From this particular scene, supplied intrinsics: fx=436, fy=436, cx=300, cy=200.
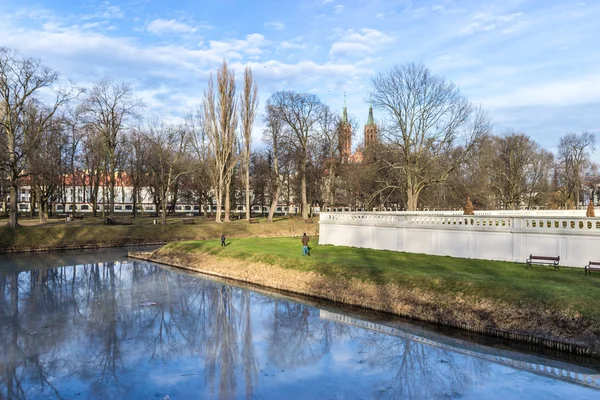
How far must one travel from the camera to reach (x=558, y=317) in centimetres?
1280

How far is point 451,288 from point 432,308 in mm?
1021

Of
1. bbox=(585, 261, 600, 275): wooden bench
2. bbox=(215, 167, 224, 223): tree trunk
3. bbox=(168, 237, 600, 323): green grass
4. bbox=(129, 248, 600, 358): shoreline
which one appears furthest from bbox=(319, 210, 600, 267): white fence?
bbox=(215, 167, 224, 223): tree trunk

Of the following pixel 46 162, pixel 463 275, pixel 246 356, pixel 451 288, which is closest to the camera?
pixel 246 356

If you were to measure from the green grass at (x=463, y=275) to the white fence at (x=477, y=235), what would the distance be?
2.74 feet

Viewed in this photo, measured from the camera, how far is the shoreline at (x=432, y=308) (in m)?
12.5

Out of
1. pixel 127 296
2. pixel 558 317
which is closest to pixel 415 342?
pixel 558 317

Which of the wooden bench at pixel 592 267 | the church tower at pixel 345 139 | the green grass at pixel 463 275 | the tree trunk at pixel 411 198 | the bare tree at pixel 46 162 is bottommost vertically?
the green grass at pixel 463 275

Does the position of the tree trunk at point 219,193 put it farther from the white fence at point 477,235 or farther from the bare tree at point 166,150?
the white fence at point 477,235

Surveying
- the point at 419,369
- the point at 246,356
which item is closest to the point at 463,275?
the point at 419,369

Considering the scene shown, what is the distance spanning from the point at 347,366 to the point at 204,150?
5751 centimetres

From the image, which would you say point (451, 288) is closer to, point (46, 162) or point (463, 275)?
point (463, 275)

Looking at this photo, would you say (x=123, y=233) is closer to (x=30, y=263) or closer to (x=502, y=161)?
(x=30, y=263)

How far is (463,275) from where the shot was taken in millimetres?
17141

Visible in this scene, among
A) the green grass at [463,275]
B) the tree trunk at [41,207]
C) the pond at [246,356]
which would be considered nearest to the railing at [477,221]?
the green grass at [463,275]
